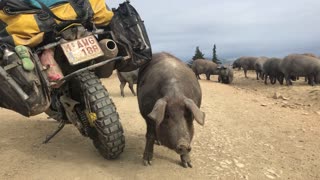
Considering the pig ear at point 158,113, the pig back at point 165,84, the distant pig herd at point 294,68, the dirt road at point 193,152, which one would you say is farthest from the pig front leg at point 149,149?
the distant pig herd at point 294,68

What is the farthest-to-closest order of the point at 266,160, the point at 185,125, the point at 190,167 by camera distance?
the point at 266,160
the point at 190,167
the point at 185,125

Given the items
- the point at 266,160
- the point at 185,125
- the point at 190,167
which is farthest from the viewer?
the point at 266,160

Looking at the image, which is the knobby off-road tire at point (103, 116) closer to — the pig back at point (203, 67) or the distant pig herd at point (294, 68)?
the distant pig herd at point (294, 68)

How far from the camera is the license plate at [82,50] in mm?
5786

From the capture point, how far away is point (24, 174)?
568 centimetres

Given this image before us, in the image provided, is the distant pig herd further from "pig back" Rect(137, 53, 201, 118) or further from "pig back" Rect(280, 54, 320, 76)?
"pig back" Rect(137, 53, 201, 118)

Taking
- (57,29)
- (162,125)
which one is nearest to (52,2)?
(57,29)

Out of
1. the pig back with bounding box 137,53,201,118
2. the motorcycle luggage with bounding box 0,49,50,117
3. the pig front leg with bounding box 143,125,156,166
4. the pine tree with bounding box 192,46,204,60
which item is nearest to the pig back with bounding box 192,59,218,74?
the pine tree with bounding box 192,46,204,60

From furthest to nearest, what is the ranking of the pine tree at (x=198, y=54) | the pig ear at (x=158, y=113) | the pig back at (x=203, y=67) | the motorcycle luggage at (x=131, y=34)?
the pine tree at (x=198, y=54) → the pig back at (x=203, y=67) → the motorcycle luggage at (x=131, y=34) → the pig ear at (x=158, y=113)

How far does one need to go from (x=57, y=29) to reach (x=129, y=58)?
1.19 meters

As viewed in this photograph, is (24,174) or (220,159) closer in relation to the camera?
(24,174)

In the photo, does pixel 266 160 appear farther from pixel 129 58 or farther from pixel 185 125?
pixel 129 58

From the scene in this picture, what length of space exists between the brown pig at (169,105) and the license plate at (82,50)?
106 cm

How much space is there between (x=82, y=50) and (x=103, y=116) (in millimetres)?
965
